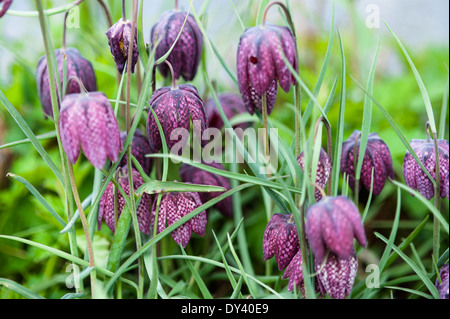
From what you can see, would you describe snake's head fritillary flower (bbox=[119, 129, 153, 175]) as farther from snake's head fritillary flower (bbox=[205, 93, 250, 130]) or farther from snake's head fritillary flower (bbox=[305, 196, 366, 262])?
snake's head fritillary flower (bbox=[305, 196, 366, 262])

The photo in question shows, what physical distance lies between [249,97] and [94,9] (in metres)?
1.59

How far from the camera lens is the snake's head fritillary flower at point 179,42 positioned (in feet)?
3.35

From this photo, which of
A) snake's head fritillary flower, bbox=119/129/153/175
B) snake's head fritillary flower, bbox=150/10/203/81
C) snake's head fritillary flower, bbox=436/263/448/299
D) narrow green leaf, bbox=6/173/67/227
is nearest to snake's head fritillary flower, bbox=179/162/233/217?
snake's head fritillary flower, bbox=119/129/153/175

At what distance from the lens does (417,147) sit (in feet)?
3.05

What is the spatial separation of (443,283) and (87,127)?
60cm

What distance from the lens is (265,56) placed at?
2.67 ft

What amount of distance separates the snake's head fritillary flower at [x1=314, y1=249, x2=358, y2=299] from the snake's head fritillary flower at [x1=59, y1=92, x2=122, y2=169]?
367mm

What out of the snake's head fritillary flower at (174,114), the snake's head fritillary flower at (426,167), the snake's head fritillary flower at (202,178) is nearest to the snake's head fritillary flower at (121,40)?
the snake's head fritillary flower at (174,114)

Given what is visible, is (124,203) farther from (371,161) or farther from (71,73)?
(371,161)

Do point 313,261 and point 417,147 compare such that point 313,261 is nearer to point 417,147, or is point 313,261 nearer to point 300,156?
point 300,156

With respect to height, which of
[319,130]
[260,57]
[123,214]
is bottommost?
[123,214]

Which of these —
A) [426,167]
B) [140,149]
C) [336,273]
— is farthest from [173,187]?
[426,167]

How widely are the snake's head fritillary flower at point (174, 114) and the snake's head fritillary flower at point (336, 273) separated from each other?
12.8 inches

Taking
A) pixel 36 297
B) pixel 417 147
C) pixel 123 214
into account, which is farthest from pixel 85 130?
pixel 417 147
